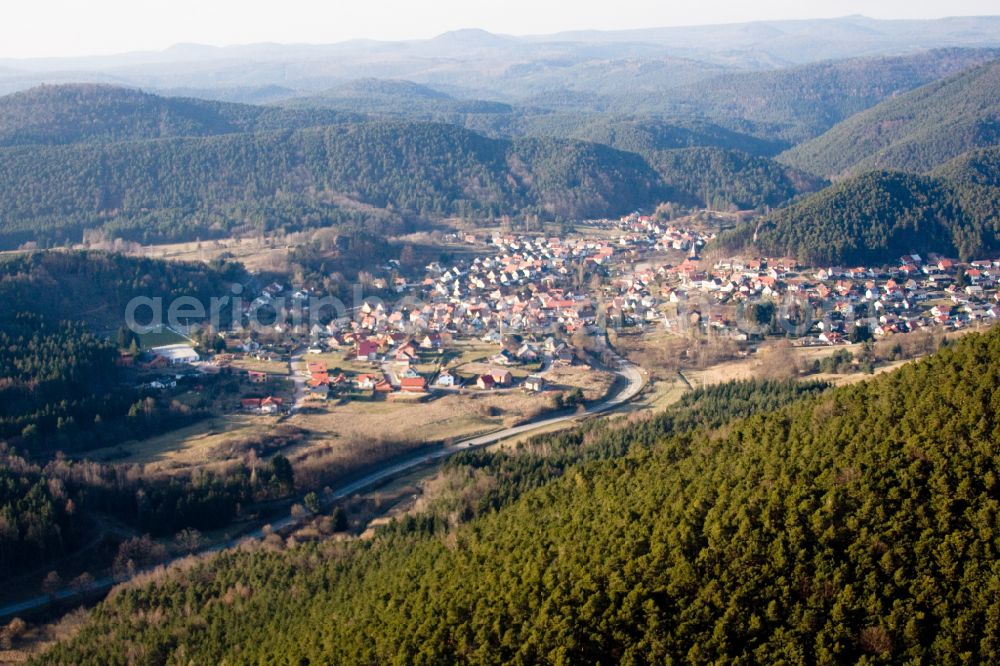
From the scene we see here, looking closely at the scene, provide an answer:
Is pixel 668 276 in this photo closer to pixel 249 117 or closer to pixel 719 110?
pixel 249 117

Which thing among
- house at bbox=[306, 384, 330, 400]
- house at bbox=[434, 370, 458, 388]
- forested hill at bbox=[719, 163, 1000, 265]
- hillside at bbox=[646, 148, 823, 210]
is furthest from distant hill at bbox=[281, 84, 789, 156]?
house at bbox=[306, 384, 330, 400]

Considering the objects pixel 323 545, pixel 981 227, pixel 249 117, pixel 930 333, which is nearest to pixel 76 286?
pixel 323 545

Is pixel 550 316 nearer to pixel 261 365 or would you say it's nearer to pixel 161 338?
pixel 261 365

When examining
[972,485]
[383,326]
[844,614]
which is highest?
[972,485]

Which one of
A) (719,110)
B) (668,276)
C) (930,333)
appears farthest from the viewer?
(719,110)

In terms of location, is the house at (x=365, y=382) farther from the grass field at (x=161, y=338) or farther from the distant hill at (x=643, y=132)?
the distant hill at (x=643, y=132)

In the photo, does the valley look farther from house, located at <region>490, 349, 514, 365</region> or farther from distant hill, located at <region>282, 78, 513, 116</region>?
distant hill, located at <region>282, 78, 513, 116</region>

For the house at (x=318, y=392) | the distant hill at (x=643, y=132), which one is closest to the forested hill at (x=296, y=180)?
the distant hill at (x=643, y=132)
